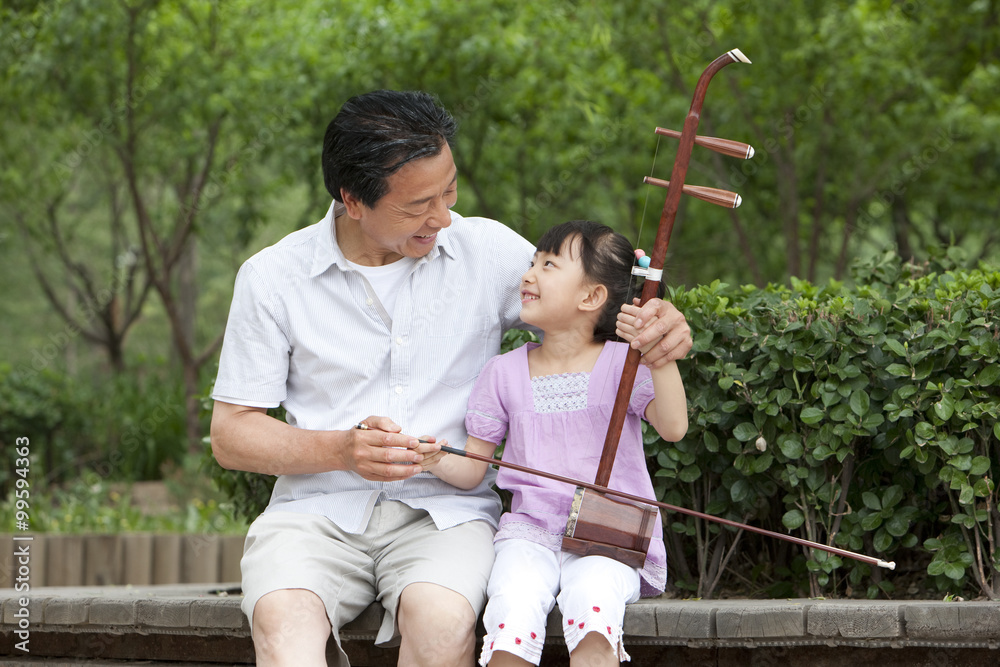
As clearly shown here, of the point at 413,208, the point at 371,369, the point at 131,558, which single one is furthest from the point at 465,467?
the point at 131,558

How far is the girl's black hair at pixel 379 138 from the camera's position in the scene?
2441mm

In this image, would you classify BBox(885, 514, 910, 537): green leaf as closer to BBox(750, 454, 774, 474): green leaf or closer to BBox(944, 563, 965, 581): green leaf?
BBox(944, 563, 965, 581): green leaf

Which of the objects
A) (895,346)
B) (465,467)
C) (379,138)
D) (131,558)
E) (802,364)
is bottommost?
(131,558)

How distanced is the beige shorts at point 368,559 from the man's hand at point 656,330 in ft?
2.00

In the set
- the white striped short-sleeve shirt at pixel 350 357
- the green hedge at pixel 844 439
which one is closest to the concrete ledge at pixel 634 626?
the white striped short-sleeve shirt at pixel 350 357

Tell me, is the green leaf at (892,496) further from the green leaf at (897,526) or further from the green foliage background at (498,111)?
the green foliage background at (498,111)

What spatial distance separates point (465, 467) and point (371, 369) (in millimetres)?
337

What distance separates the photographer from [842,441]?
2.63 metres

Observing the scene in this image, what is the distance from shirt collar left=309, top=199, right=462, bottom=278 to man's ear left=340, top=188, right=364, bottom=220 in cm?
10

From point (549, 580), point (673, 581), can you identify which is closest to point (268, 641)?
point (549, 580)

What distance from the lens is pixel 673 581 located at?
3.03m

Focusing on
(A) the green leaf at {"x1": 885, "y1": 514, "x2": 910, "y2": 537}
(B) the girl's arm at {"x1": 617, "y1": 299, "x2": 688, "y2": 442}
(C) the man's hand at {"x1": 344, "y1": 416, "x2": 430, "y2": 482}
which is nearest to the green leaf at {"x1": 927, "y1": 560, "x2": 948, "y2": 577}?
(A) the green leaf at {"x1": 885, "y1": 514, "x2": 910, "y2": 537}

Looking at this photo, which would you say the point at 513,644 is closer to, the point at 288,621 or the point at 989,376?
the point at 288,621

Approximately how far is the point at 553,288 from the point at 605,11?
6088 millimetres
